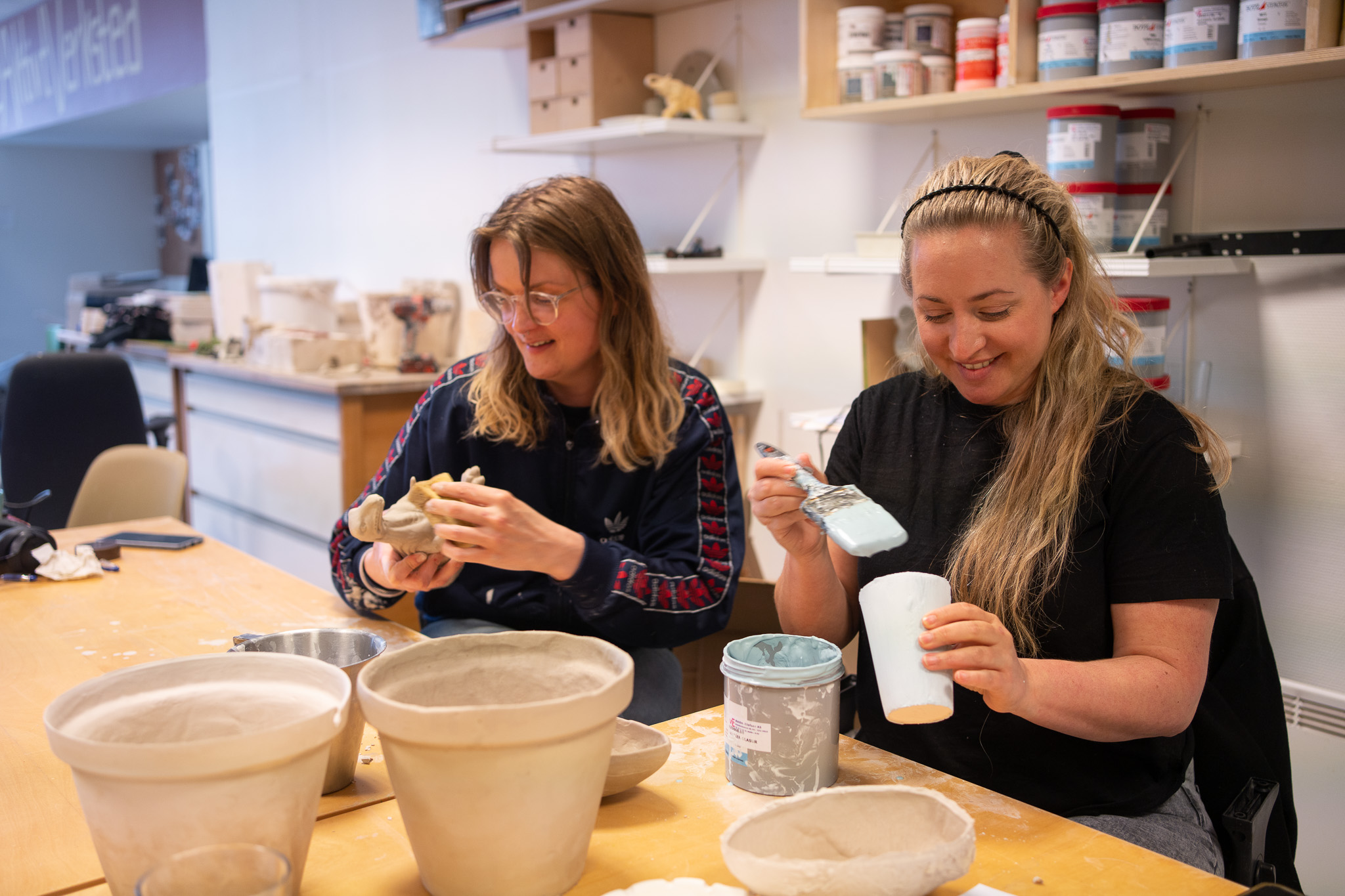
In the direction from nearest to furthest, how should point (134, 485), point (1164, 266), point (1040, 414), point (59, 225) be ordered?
point (1040, 414)
point (1164, 266)
point (134, 485)
point (59, 225)

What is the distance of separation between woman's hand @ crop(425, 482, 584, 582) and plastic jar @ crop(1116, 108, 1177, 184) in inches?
56.1

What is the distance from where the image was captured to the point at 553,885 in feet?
2.97

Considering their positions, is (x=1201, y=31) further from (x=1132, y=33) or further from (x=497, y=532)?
(x=497, y=532)

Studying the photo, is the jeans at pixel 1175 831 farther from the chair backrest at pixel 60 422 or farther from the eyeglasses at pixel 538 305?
the chair backrest at pixel 60 422

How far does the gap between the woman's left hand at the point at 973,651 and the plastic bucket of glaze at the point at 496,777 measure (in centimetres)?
32

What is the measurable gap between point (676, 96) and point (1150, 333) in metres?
1.55

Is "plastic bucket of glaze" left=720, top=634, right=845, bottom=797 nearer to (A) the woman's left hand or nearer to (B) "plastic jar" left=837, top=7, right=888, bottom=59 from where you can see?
(A) the woman's left hand

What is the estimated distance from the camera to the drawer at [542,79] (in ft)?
11.1

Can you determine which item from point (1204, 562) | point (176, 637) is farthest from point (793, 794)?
point (176, 637)

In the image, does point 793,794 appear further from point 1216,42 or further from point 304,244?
point 304,244

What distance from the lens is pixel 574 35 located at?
10.7ft

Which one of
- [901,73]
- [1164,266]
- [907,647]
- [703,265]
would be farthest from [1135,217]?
[907,647]

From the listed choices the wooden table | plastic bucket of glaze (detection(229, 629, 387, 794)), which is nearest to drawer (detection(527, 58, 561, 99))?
the wooden table

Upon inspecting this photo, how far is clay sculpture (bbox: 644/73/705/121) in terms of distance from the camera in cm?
305
